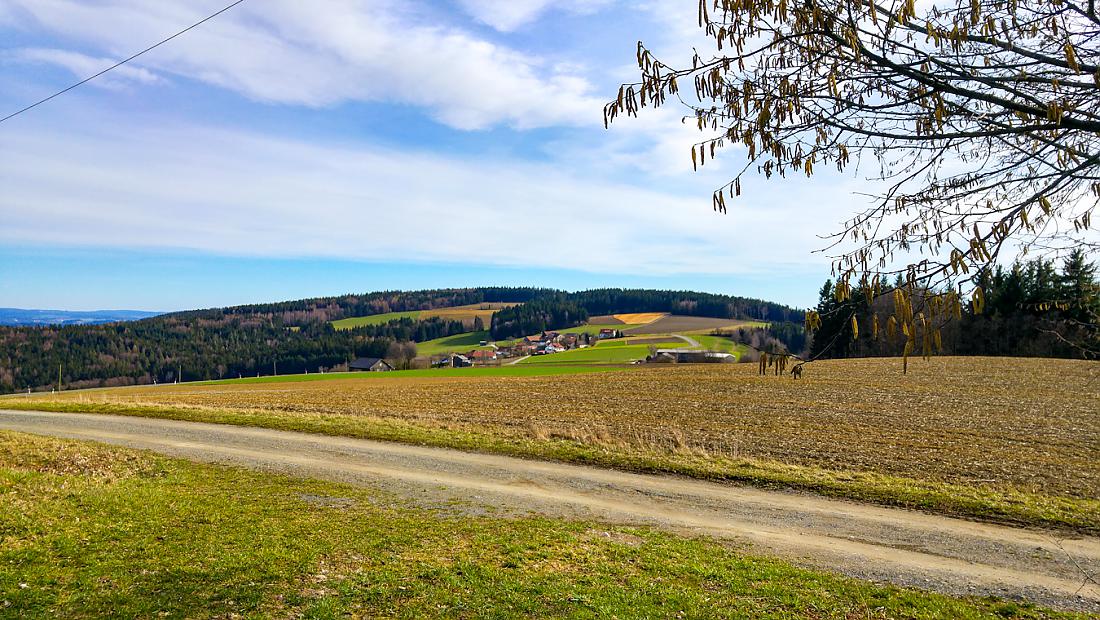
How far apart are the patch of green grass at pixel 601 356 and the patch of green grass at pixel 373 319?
198 ft

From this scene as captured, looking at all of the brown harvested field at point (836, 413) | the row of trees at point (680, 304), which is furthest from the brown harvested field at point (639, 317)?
the brown harvested field at point (836, 413)

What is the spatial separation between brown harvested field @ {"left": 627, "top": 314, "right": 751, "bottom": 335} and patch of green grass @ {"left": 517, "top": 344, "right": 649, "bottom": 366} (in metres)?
15.6

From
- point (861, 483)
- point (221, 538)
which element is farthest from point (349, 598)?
point (861, 483)

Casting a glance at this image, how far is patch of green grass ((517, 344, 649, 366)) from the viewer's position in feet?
245

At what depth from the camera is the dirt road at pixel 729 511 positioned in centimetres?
812

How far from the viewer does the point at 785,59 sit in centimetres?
433

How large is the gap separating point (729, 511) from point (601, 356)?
67.5 metres

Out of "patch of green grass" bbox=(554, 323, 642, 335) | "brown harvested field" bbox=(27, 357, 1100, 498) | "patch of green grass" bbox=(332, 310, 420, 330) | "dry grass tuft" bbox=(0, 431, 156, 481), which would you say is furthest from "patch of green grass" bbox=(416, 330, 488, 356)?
"dry grass tuft" bbox=(0, 431, 156, 481)

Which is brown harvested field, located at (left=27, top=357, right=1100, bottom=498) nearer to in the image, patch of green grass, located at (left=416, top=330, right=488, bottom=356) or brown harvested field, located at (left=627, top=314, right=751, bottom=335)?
brown harvested field, located at (left=627, top=314, right=751, bottom=335)

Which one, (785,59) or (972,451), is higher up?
(785,59)

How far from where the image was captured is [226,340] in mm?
121562

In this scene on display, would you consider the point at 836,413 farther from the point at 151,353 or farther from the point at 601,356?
the point at 151,353

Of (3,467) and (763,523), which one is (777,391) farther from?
(3,467)

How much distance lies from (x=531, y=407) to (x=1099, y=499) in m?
21.0
